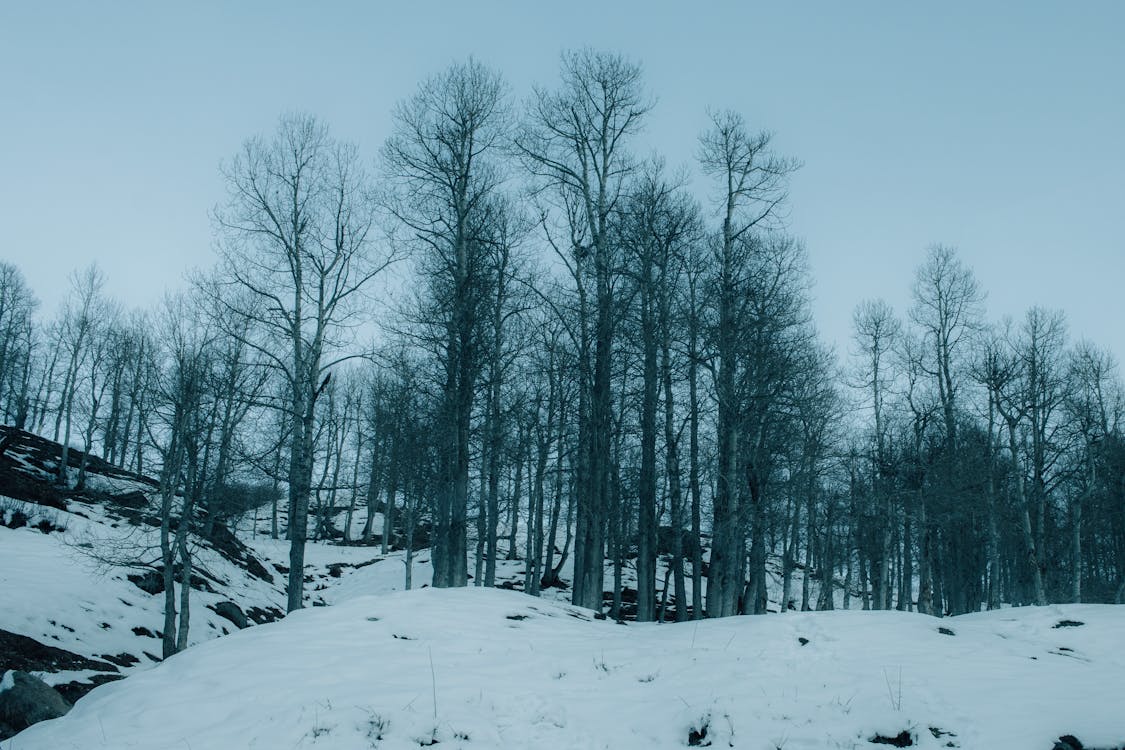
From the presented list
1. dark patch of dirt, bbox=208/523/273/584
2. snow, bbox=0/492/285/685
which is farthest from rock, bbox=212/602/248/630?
dark patch of dirt, bbox=208/523/273/584

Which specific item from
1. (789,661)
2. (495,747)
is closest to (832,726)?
(789,661)

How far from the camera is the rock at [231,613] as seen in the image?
2053cm

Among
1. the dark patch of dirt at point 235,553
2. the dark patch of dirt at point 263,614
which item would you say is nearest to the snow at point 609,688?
the dark patch of dirt at point 263,614

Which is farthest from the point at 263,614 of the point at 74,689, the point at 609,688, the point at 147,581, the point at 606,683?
the point at 609,688

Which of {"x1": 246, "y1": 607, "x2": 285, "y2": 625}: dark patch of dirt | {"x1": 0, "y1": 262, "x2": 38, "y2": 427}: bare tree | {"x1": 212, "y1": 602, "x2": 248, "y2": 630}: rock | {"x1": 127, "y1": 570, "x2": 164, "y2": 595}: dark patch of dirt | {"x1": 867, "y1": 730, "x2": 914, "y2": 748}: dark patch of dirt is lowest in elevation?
{"x1": 246, "y1": 607, "x2": 285, "y2": 625}: dark patch of dirt

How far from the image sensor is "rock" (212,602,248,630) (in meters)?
20.5

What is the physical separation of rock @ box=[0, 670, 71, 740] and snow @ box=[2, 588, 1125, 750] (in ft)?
4.13

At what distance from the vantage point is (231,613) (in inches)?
816

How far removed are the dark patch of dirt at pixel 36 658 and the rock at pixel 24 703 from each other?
4701 millimetres

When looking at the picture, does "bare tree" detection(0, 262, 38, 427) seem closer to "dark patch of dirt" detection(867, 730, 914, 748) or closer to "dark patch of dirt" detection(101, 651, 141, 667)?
"dark patch of dirt" detection(101, 651, 141, 667)

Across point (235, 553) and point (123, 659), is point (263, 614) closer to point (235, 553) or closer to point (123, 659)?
point (235, 553)

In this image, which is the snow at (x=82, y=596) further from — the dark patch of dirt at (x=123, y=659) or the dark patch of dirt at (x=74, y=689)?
the dark patch of dirt at (x=74, y=689)

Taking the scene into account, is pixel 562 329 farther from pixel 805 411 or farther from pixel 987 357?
pixel 987 357

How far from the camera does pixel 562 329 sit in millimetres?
18703
